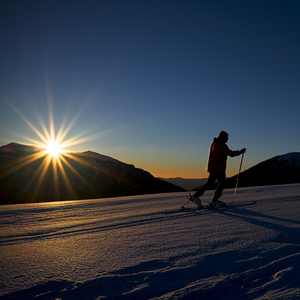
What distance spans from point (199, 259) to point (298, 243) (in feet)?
3.23

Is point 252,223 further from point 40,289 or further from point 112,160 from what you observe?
point 112,160

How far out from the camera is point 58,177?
48469 millimetres

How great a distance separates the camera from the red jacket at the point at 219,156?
558 cm

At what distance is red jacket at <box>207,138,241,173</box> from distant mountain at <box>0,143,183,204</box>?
43029mm

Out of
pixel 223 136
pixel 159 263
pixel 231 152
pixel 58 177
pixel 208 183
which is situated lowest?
pixel 159 263

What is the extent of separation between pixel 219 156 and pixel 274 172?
34.8m

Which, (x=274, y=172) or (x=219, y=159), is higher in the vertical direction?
(x=219, y=159)

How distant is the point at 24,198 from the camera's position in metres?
42.7

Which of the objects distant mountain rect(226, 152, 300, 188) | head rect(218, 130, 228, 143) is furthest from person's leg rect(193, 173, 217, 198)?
distant mountain rect(226, 152, 300, 188)

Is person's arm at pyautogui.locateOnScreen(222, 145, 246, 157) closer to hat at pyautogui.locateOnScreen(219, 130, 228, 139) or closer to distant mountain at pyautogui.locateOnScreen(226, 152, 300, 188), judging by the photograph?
hat at pyautogui.locateOnScreen(219, 130, 228, 139)

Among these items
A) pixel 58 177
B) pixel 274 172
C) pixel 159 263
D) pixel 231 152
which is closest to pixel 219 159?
pixel 231 152

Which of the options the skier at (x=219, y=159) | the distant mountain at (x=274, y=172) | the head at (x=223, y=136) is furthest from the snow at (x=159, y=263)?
the distant mountain at (x=274, y=172)

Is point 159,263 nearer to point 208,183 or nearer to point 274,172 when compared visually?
point 208,183

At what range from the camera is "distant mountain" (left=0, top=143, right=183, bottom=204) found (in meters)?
43.4
